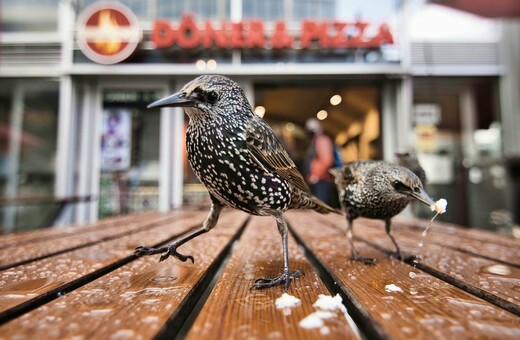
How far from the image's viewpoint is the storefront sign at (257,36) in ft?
26.1

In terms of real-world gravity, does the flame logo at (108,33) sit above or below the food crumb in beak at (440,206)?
above

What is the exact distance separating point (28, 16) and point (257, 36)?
5.65 meters

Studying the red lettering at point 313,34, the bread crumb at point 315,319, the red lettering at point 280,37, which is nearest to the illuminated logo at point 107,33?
the red lettering at point 280,37

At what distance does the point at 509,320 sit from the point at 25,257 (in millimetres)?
1714

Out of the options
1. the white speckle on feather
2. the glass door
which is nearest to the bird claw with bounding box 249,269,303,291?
the white speckle on feather

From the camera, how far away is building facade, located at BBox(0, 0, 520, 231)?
792 cm

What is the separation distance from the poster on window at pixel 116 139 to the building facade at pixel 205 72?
2 centimetres

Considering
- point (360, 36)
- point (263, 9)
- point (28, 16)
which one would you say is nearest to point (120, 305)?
point (360, 36)

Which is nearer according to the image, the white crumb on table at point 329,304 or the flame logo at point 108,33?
the white crumb on table at point 329,304

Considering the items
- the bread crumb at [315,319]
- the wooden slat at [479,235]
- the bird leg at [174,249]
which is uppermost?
the bird leg at [174,249]

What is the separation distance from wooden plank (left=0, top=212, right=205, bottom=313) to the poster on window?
22.4 ft

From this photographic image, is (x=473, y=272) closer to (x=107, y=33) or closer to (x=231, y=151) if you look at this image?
(x=231, y=151)

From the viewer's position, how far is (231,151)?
1.24m

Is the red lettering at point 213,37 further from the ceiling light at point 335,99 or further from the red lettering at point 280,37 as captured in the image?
the ceiling light at point 335,99
